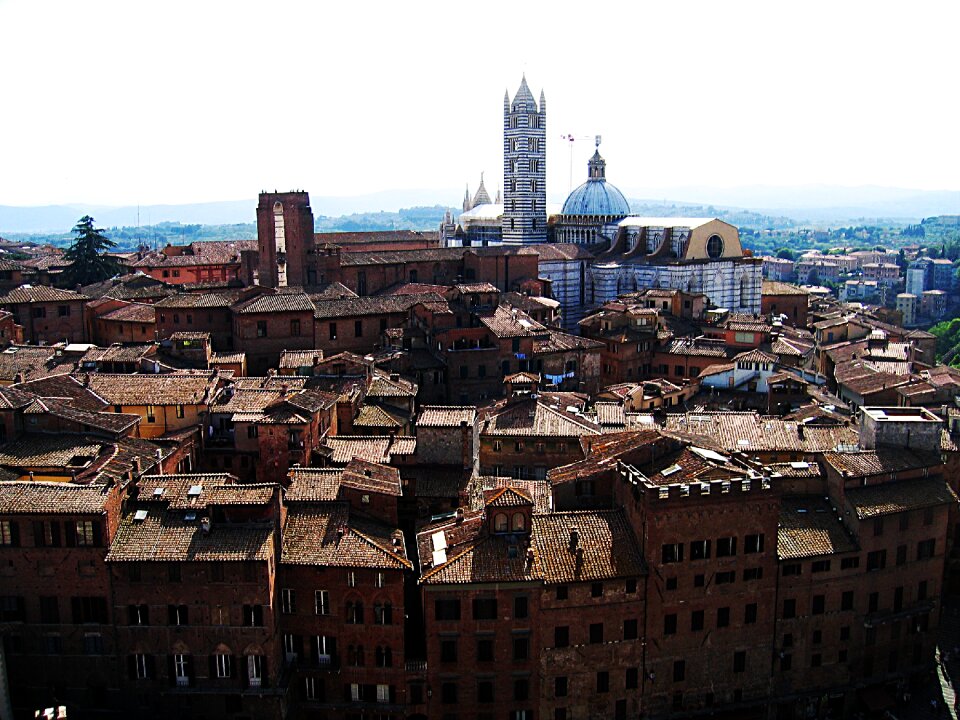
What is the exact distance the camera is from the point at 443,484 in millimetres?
41031

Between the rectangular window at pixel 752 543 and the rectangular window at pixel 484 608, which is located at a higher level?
the rectangular window at pixel 752 543

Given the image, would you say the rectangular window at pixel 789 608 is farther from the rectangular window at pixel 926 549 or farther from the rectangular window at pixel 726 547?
the rectangular window at pixel 926 549

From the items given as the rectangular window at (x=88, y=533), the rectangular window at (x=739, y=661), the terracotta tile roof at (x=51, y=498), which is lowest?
the rectangular window at (x=739, y=661)

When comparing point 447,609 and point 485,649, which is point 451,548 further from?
point 485,649

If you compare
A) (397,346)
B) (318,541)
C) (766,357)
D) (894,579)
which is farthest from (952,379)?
(318,541)

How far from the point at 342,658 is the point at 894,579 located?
21.5m

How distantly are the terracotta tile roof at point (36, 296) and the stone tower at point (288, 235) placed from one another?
46.8 feet

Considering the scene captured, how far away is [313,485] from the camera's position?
37219 mm

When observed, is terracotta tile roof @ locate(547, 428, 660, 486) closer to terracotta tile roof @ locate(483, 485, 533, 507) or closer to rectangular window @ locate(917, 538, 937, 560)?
terracotta tile roof @ locate(483, 485, 533, 507)

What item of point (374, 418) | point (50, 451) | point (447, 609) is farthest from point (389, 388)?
point (447, 609)

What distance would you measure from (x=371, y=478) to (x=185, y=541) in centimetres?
754

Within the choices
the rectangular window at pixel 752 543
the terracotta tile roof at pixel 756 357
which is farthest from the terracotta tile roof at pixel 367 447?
the terracotta tile roof at pixel 756 357

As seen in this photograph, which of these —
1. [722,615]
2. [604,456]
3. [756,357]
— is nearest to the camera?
[722,615]

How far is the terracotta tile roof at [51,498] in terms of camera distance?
32625 mm
